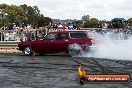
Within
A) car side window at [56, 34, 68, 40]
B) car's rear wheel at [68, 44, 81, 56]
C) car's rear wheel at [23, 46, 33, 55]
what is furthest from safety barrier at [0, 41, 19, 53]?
car's rear wheel at [68, 44, 81, 56]

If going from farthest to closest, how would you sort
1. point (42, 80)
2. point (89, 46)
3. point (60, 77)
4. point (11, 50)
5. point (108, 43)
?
point (11, 50)
point (108, 43)
point (89, 46)
point (60, 77)
point (42, 80)

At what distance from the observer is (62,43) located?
25547 millimetres

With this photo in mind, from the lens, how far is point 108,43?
26766 millimetres

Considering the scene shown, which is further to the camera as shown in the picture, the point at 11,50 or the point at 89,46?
the point at 11,50

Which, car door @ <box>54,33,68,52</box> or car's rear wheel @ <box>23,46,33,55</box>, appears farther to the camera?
car's rear wheel @ <box>23,46,33,55</box>

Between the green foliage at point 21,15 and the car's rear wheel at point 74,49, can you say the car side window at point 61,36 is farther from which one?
the green foliage at point 21,15

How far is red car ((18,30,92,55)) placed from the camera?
25.2 meters

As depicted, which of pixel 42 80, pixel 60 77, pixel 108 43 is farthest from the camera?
pixel 108 43

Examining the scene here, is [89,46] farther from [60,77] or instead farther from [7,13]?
[7,13]

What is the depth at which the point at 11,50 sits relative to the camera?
29.5 metres

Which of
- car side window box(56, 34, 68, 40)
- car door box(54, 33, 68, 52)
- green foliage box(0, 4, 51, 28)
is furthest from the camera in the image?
green foliage box(0, 4, 51, 28)

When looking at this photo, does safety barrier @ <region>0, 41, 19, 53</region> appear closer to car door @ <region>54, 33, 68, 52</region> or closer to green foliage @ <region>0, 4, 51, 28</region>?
car door @ <region>54, 33, 68, 52</region>

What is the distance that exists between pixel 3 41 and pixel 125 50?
8.77m

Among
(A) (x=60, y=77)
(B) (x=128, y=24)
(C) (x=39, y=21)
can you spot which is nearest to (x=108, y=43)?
(A) (x=60, y=77)
